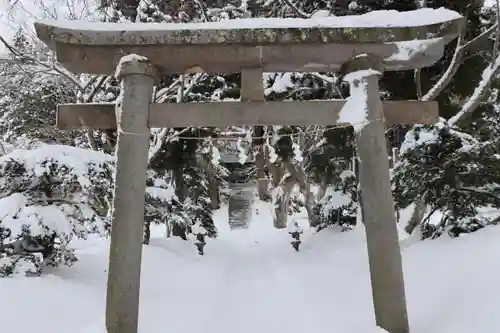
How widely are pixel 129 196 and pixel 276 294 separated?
3551mm

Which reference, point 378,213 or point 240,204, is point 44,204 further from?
point 240,204

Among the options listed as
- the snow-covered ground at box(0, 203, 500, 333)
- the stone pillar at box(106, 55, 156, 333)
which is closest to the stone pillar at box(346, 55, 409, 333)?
the snow-covered ground at box(0, 203, 500, 333)

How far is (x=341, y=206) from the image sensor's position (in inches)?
480

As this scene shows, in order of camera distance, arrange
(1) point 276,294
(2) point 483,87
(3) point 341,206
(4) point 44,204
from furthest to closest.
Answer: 1. (3) point 341,206
2. (2) point 483,87
3. (1) point 276,294
4. (4) point 44,204

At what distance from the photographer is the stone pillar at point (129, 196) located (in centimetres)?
429

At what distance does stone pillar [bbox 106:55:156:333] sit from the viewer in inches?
169

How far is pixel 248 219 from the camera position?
25000 millimetres

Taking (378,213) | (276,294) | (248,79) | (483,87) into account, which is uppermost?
(483,87)

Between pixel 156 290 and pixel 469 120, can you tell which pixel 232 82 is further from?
pixel 156 290

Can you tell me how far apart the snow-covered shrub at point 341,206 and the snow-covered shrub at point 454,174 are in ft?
15.5

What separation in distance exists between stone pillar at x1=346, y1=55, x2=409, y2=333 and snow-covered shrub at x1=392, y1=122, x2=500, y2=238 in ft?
10.1

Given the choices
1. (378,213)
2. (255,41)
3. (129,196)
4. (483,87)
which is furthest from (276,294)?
(483,87)

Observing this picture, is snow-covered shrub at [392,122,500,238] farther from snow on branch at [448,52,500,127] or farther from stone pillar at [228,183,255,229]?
stone pillar at [228,183,255,229]

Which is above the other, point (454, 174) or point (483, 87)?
point (483, 87)
